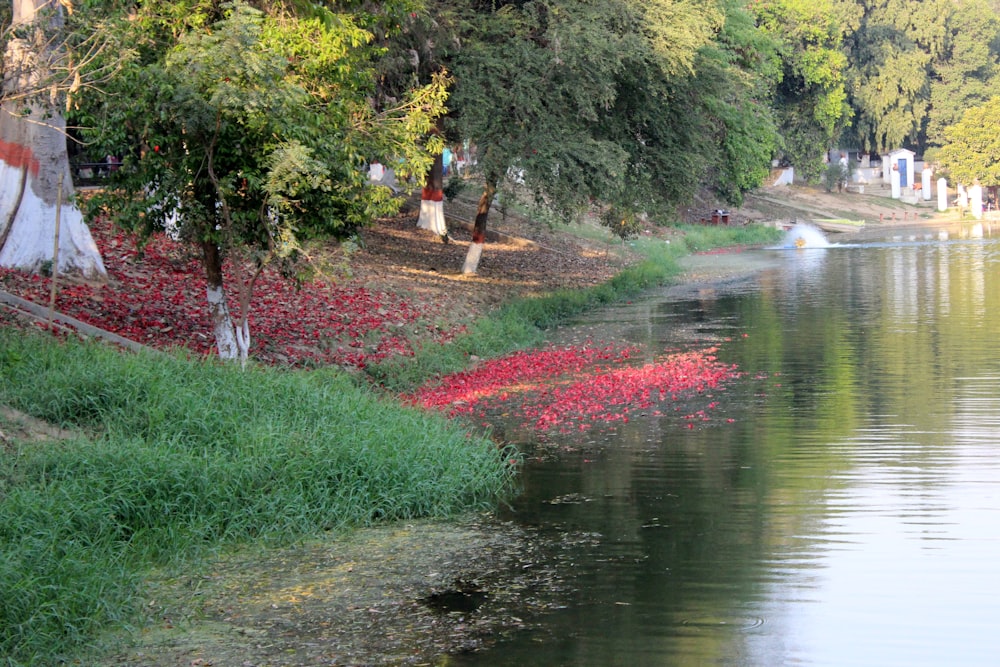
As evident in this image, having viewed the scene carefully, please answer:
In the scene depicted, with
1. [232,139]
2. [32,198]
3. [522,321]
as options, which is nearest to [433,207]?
[522,321]

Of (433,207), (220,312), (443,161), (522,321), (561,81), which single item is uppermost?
(561,81)

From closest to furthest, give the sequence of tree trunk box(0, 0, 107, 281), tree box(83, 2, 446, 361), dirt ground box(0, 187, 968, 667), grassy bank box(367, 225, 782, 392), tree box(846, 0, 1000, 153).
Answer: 1. dirt ground box(0, 187, 968, 667)
2. tree box(83, 2, 446, 361)
3. tree trunk box(0, 0, 107, 281)
4. grassy bank box(367, 225, 782, 392)
5. tree box(846, 0, 1000, 153)

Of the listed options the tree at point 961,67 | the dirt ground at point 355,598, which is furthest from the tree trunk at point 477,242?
the tree at point 961,67

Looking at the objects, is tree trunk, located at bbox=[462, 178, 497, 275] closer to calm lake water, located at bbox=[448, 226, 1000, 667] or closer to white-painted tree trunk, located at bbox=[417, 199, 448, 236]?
white-painted tree trunk, located at bbox=[417, 199, 448, 236]

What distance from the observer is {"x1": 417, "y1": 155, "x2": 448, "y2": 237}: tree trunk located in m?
33.2

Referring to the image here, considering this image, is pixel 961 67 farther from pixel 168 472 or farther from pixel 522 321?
pixel 168 472

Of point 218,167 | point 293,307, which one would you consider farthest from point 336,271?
point 218,167

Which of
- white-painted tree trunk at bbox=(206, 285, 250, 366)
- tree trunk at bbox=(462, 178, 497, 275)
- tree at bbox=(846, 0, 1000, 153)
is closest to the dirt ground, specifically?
white-painted tree trunk at bbox=(206, 285, 250, 366)

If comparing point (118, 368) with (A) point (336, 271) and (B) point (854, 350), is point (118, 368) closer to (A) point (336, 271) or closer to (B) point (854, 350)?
(A) point (336, 271)

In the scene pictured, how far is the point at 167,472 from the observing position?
10750 millimetres

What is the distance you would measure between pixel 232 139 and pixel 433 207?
19434mm

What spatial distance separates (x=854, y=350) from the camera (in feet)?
70.8

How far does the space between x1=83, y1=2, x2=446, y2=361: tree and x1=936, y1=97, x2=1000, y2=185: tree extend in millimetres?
69127

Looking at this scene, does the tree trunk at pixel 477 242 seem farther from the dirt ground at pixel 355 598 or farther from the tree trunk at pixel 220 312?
the dirt ground at pixel 355 598
